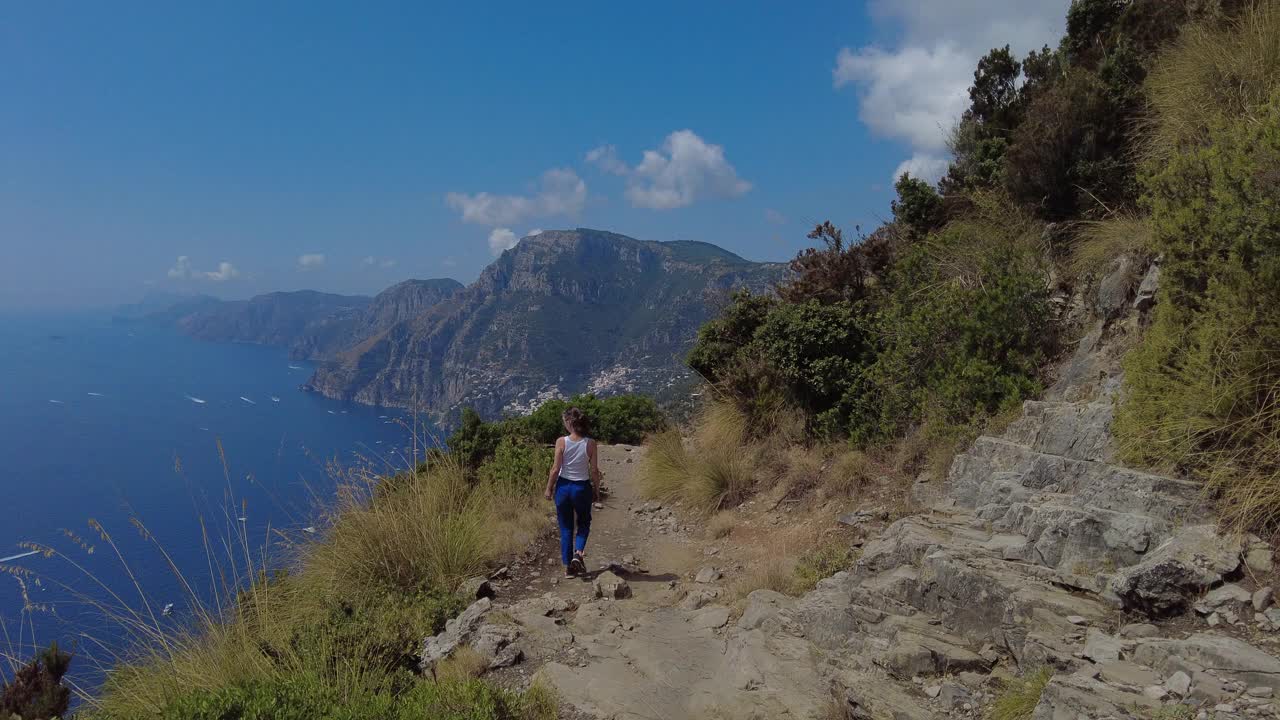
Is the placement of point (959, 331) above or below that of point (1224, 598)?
above

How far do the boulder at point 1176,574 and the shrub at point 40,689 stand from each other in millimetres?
7202

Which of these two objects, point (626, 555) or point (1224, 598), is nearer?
point (1224, 598)

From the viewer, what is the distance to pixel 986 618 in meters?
4.49

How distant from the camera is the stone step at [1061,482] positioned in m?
4.48

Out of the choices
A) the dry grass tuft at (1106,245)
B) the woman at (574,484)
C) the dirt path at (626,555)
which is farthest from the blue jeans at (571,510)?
the dry grass tuft at (1106,245)

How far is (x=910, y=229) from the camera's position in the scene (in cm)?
1208

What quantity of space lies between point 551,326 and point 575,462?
59889mm

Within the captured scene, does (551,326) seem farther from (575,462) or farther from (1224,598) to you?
(1224,598)

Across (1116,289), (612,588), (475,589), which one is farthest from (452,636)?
(1116,289)

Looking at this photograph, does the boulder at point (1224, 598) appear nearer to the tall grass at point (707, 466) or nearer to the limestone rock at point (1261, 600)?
the limestone rock at point (1261, 600)

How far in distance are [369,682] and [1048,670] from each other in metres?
4.39

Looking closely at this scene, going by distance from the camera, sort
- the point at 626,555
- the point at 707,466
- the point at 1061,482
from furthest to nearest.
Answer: the point at 707,466 → the point at 626,555 → the point at 1061,482

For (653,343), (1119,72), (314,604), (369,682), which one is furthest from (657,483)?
(653,343)

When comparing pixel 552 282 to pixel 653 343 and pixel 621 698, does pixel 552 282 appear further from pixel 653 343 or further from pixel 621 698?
pixel 621 698
